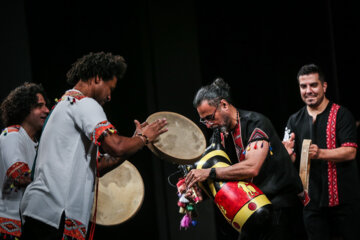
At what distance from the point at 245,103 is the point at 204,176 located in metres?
2.76

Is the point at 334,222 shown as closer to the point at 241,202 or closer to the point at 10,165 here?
the point at 241,202

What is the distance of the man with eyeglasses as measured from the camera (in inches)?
104

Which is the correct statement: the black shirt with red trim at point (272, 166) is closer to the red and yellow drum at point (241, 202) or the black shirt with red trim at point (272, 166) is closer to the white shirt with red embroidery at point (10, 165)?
the red and yellow drum at point (241, 202)

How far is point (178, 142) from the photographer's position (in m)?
2.87

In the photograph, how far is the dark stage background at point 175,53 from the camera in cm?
424

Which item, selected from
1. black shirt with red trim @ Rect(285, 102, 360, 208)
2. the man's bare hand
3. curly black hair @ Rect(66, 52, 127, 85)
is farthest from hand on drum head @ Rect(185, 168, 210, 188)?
black shirt with red trim @ Rect(285, 102, 360, 208)

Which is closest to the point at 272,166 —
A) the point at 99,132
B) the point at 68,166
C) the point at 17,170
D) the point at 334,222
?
the point at 334,222

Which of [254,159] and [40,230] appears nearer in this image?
[40,230]

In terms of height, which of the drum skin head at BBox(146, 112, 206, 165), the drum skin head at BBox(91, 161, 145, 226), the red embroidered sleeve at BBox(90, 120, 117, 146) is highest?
the red embroidered sleeve at BBox(90, 120, 117, 146)

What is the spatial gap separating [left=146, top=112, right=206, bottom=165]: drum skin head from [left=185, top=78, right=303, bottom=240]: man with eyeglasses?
0.36ft

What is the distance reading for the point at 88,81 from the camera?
2.51m

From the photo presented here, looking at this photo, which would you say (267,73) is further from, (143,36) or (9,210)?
(9,210)

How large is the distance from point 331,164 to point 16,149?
2318mm

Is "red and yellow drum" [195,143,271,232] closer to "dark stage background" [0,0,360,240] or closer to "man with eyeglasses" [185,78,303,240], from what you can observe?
"man with eyeglasses" [185,78,303,240]
